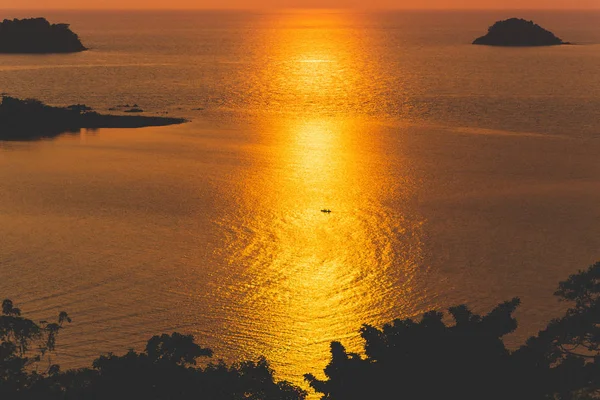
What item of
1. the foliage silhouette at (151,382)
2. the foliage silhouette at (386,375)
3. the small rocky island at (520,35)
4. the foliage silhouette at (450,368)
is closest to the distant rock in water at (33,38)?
the small rocky island at (520,35)

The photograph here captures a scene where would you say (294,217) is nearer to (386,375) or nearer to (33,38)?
(386,375)

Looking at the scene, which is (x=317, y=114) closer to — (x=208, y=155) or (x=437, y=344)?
(x=208, y=155)

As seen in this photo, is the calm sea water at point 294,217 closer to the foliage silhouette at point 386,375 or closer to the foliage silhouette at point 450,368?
the foliage silhouette at point 386,375

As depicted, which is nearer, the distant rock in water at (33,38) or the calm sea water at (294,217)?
the calm sea water at (294,217)

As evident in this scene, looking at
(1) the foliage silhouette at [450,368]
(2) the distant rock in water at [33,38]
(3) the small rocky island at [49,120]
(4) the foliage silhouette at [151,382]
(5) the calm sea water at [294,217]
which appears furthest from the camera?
(2) the distant rock in water at [33,38]

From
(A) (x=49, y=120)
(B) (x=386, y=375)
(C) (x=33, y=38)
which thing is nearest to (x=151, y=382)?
(B) (x=386, y=375)

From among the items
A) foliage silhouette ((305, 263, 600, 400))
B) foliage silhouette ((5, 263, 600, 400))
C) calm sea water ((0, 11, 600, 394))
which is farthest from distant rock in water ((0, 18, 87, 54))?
foliage silhouette ((305, 263, 600, 400))

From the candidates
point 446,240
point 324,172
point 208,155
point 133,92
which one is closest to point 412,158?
point 324,172

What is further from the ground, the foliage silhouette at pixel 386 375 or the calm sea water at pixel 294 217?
the foliage silhouette at pixel 386 375
